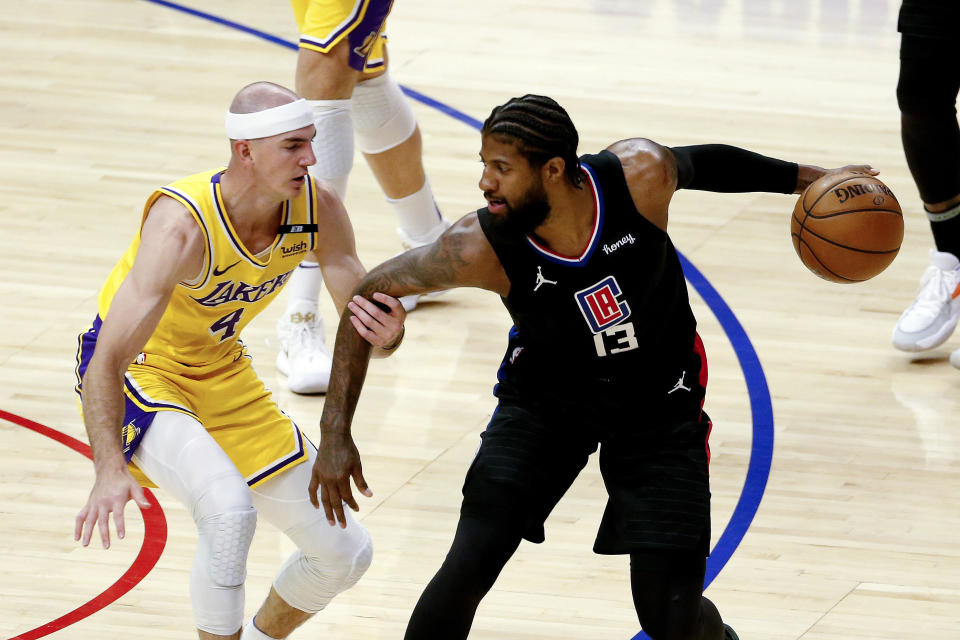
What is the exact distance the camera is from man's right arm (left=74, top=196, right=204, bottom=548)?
3229mm

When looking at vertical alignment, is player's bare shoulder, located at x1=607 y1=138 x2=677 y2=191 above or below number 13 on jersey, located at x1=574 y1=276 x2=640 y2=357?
above

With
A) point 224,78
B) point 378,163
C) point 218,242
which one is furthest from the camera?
point 224,78

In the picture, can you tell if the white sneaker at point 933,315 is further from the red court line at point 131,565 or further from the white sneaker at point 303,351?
the red court line at point 131,565

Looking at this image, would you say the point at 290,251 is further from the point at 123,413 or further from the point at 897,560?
the point at 897,560

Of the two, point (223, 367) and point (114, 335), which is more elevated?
point (114, 335)

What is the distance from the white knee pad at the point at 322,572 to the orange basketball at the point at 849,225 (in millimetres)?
1496

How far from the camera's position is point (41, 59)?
9180 mm

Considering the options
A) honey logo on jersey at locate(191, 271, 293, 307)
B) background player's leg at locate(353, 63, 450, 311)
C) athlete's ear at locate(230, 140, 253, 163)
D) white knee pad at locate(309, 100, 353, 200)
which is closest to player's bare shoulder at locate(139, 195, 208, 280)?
honey logo on jersey at locate(191, 271, 293, 307)

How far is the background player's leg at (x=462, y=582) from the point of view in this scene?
10.8ft

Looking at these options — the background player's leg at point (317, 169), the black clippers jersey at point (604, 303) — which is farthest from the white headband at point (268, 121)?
the background player's leg at point (317, 169)

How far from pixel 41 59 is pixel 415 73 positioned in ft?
7.97

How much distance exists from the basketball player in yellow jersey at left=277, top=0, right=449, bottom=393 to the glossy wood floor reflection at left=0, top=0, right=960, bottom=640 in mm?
195

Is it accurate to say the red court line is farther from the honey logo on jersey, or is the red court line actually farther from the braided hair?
the braided hair

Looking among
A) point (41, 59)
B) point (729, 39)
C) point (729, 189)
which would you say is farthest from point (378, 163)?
point (729, 39)
